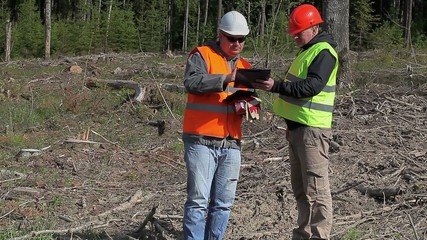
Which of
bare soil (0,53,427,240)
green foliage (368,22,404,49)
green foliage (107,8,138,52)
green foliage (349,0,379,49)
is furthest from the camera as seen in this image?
green foliage (107,8,138,52)

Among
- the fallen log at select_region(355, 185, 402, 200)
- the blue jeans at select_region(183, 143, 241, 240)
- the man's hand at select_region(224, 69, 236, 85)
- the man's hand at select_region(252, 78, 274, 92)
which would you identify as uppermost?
the man's hand at select_region(224, 69, 236, 85)

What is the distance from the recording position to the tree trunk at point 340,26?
47.2ft

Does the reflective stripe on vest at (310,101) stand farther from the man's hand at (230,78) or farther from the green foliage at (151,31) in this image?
the green foliage at (151,31)

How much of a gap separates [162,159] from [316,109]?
468cm

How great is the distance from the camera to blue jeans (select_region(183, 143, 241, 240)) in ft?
17.4

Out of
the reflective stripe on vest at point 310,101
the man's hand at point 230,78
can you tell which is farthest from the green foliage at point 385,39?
the man's hand at point 230,78

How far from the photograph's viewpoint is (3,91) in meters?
16.6

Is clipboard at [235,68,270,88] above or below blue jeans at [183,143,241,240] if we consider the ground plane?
above

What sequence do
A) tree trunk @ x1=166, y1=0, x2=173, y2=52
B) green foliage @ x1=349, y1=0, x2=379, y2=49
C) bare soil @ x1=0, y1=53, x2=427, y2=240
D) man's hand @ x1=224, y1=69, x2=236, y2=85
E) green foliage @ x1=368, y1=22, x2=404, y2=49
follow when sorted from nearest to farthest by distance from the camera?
man's hand @ x1=224, y1=69, x2=236, y2=85
bare soil @ x1=0, y1=53, x2=427, y2=240
green foliage @ x1=368, y1=22, x2=404, y2=49
green foliage @ x1=349, y1=0, x2=379, y2=49
tree trunk @ x1=166, y1=0, x2=173, y2=52

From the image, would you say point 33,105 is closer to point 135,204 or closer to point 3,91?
point 3,91

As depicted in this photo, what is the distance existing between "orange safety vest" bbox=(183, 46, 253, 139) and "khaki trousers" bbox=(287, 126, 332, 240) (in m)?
0.62

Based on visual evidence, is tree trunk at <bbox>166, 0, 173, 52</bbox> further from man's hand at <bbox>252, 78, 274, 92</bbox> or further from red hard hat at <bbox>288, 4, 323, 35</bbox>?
man's hand at <bbox>252, 78, 274, 92</bbox>

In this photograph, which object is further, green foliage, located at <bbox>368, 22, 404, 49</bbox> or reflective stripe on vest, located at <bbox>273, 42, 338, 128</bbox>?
green foliage, located at <bbox>368, 22, 404, 49</bbox>

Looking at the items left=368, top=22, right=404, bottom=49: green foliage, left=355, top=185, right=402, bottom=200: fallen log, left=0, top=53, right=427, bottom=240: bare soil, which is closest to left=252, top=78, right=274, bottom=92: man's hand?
left=0, top=53, right=427, bottom=240: bare soil
